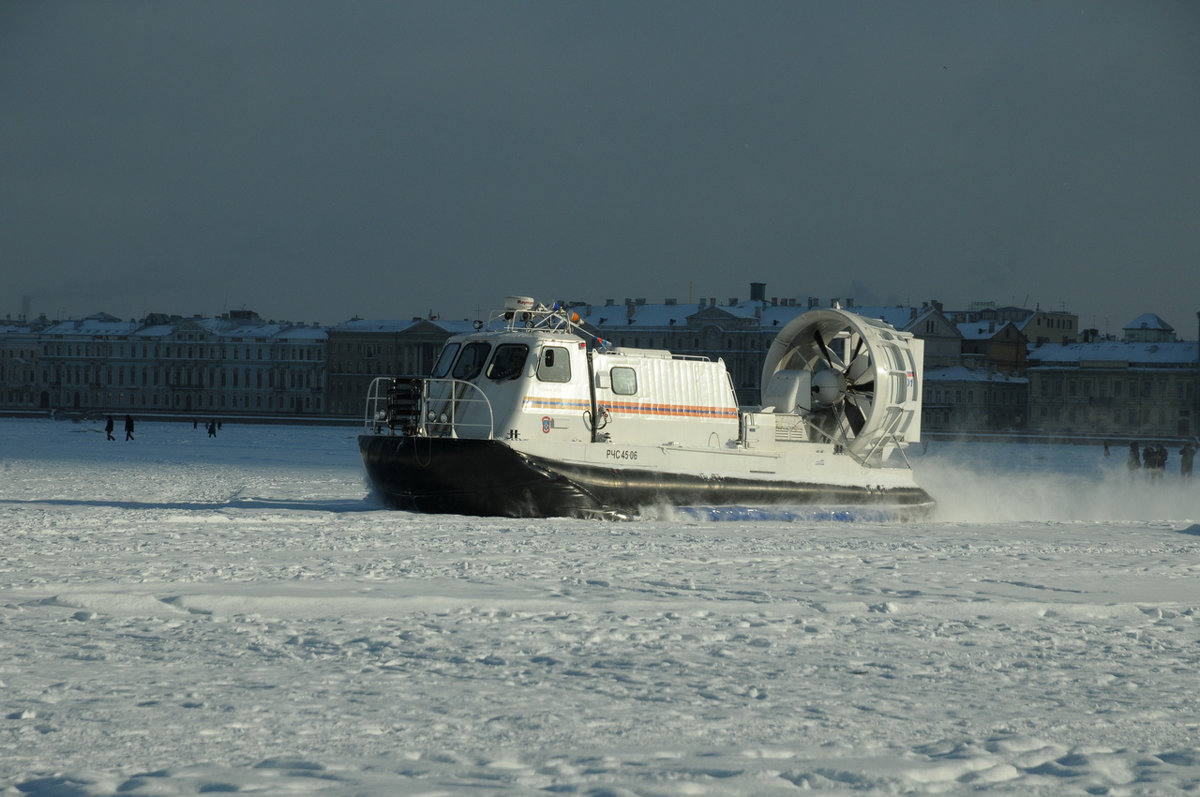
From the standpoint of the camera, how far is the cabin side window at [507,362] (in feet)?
46.8

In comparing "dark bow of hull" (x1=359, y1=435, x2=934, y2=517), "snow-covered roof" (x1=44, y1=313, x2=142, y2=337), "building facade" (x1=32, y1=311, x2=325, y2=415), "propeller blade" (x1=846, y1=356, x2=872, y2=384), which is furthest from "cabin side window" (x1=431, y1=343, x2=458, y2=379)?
"snow-covered roof" (x1=44, y1=313, x2=142, y2=337)

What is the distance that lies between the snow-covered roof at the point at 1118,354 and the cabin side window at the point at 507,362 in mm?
76956

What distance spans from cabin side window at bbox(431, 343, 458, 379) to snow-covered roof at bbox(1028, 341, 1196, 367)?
76567 millimetres

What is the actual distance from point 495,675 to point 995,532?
1005 centimetres

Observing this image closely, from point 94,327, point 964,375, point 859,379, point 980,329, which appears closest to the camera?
point 859,379

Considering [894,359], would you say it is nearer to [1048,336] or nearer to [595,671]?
[595,671]

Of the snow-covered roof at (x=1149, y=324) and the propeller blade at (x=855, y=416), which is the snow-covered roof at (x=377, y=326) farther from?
the propeller blade at (x=855, y=416)

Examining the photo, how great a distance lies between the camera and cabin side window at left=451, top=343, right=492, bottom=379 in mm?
14500

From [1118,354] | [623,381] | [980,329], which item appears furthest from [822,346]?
[980,329]

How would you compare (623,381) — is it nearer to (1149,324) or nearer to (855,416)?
(855,416)

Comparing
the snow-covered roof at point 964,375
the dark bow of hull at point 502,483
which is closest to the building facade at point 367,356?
the snow-covered roof at point 964,375

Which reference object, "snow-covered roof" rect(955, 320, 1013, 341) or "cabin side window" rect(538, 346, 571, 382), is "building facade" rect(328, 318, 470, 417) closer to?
"snow-covered roof" rect(955, 320, 1013, 341)

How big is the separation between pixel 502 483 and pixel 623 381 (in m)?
2.03

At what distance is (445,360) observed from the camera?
15172 millimetres
